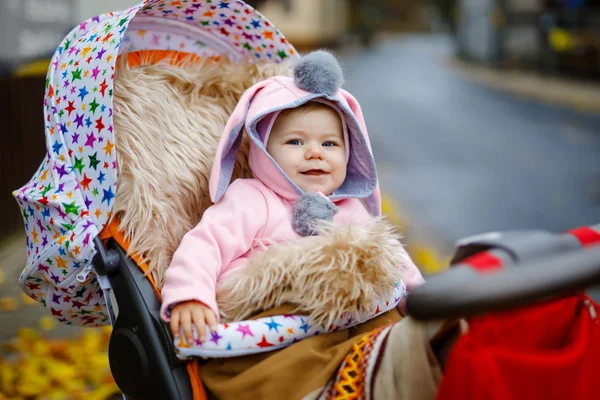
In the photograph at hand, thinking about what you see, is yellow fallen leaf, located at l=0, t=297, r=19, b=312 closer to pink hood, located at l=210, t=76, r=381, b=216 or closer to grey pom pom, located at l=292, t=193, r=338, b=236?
pink hood, located at l=210, t=76, r=381, b=216

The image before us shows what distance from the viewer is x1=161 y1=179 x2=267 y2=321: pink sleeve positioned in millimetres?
1620

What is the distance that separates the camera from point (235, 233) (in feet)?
5.99

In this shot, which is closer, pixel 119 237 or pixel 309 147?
pixel 119 237

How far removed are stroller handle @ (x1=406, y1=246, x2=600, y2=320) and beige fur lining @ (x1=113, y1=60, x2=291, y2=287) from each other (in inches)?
34.3

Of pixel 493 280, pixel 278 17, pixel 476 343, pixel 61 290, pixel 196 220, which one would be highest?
pixel 493 280

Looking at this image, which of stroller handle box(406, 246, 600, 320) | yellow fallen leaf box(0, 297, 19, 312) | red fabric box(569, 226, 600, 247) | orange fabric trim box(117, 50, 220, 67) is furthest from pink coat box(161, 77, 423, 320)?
yellow fallen leaf box(0, 297, 19, 312)

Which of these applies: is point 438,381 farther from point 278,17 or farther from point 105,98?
point 278,17

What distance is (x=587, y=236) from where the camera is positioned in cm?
135

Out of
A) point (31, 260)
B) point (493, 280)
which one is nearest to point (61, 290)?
point (31, 260)

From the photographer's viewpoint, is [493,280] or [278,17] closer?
[493,280]

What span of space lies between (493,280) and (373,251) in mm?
542

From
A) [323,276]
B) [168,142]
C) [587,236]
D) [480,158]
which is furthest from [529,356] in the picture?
[480,158]

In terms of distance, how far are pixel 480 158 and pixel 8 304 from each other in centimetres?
597

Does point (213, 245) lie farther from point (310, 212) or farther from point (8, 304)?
point (8, 304)
